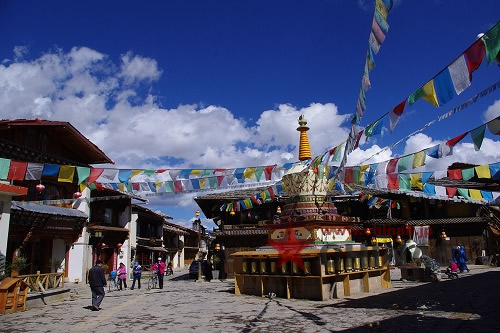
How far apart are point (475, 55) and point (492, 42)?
0.32m

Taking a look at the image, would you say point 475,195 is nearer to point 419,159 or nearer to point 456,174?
point 456,174

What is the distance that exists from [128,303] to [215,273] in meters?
15.4

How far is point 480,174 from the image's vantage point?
40.3ft

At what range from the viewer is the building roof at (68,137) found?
855 inches

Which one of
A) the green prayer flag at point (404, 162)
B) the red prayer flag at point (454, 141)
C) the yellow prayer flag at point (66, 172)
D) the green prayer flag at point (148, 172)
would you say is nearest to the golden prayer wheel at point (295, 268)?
the green prayer flag at point (404, 162)

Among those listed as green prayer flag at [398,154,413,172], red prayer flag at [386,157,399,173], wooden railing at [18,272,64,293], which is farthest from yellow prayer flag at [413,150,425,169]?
wooden railing at [18,272,64,293]

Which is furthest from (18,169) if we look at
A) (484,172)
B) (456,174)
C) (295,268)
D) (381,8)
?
(484,172)

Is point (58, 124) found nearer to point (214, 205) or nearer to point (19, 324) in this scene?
point (214, 205)

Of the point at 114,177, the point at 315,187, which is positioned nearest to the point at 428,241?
the point at 315,187

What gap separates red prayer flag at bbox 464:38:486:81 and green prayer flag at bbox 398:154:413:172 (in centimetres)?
460

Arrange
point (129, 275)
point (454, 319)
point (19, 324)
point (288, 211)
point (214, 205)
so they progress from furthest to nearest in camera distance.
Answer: point (129, 275) → point (214, 205) → point (288, 211) → point (19, 324) → point (454, 319)

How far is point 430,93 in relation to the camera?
7.46 metres

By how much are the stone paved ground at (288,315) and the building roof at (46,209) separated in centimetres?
709

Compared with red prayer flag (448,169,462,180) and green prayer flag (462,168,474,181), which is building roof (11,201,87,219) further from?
green prayer flag (462,168,474,181)
